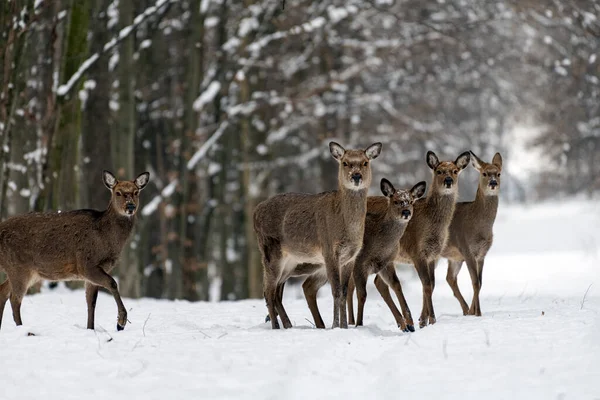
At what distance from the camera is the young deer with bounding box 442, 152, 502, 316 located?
11.9 metres

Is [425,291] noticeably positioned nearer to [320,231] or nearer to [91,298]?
[320,231]

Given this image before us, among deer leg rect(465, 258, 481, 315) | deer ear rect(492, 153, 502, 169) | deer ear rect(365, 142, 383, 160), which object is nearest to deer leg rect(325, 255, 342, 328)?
deer ear rect(365, 142, 383, 160)

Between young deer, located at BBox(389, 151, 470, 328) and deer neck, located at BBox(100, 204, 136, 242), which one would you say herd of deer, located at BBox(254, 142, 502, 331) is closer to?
young deer, located at BBox(389, 151, 470, 328)

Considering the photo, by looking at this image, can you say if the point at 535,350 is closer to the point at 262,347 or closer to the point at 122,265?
the point at 262,347

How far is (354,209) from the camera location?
10336mm

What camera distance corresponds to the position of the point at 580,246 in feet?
106

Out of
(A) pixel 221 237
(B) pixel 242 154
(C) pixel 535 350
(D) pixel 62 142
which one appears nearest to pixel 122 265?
(D) pixel 62 142

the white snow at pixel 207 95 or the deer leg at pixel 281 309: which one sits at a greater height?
the white snow at pixel 207 95

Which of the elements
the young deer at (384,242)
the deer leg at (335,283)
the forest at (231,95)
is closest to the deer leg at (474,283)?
the young deer at (384,242)

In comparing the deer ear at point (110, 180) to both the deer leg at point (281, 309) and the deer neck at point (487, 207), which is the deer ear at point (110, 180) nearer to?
the deer leg at point (281, 309)

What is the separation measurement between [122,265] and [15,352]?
1060 centimetres

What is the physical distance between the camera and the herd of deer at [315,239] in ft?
33.5

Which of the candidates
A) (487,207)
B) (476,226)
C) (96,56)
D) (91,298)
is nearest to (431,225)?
(476,226)

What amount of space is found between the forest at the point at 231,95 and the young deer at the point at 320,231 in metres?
5.49
